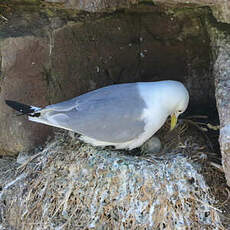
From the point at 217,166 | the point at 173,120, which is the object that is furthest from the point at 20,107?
the point at 217,166

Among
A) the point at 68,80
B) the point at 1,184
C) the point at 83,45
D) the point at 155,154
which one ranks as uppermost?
the point at 83,45

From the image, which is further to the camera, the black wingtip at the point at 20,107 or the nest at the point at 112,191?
the black wingtip at the point at 20,107

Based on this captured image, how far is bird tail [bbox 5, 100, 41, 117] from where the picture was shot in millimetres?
2293

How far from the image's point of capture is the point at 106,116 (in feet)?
7.54

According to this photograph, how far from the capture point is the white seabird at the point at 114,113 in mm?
2273

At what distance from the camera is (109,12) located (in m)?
2.55

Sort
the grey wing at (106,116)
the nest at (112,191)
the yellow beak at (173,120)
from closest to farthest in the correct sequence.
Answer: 1. the nest at (112,191)
2. the grey wing at (106,116)
3. the yellow beak at (173,120)

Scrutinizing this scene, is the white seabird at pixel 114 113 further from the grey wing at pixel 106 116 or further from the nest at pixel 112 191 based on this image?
the nest at pixel 112 191

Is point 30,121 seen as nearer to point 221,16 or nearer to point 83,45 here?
point 83,45

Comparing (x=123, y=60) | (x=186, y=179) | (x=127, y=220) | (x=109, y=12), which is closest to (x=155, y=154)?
(x=186, y=179)

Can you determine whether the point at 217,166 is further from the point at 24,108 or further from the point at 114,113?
the point at 24,108

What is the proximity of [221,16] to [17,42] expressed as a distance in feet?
3.69

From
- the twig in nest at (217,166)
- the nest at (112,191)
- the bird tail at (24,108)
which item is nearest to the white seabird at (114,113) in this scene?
the bird tail at (24,108)

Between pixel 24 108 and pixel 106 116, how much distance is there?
0.45 meters
